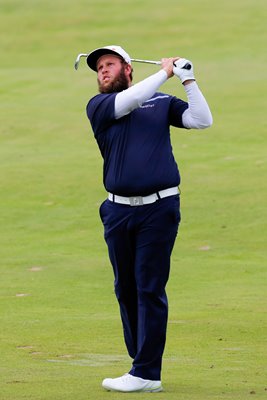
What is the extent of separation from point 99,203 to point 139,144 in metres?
10.9

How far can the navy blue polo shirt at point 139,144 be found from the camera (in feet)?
23.3

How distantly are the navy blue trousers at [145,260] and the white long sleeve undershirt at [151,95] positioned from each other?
49 centimetres

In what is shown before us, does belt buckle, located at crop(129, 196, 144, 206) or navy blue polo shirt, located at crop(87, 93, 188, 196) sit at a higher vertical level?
navy blue polo shirt, located at crop(87, 93, 188, 196)

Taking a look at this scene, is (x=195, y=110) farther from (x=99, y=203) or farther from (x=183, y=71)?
(x=99, y=203)

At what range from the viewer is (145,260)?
23.7 feet

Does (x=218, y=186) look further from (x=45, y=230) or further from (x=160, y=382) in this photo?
(x=160, y=382)

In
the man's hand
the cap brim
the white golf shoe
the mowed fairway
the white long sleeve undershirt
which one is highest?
the cap brim

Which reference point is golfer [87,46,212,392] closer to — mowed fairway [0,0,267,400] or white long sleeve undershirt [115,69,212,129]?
white long sleeve undershirt [115,69,212,129]

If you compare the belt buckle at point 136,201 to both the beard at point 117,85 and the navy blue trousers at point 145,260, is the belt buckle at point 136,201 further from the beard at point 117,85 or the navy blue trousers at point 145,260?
the beard at point 117,85

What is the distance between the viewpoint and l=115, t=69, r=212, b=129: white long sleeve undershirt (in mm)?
6953

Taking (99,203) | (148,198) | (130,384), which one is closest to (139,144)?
(148,198)

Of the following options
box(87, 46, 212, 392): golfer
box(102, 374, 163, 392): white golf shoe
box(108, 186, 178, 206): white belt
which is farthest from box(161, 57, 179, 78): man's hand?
box(102, 374, 163, 392): white golf shoe

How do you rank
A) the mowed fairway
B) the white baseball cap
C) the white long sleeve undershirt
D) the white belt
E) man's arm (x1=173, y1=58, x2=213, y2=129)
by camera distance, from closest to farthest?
the white long sleeve undershirt
man's arm (x1=173, y1=58, x2=213, y2=129)
the white belt
the white baseball cap
the mowed fairway

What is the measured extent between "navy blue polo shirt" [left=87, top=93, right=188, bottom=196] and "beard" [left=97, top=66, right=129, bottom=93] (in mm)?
94
